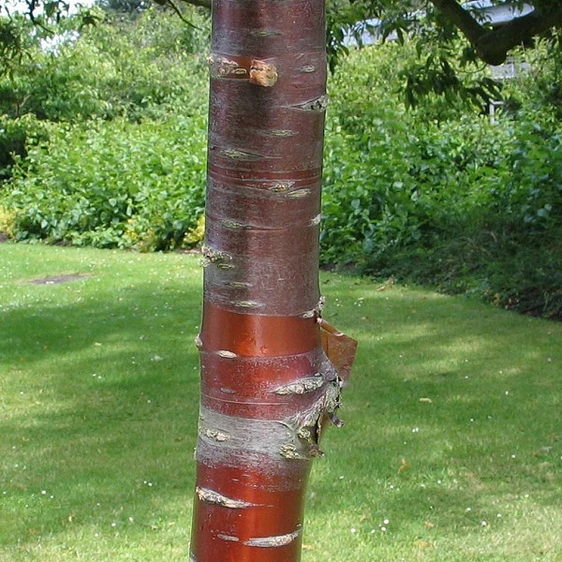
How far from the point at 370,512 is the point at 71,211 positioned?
42.7 ft

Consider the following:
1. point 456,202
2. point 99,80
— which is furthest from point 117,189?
point 99,80

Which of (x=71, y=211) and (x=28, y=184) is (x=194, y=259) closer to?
(x=71, y=211)

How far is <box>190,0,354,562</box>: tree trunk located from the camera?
1708mm

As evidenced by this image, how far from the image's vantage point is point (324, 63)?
179 cm

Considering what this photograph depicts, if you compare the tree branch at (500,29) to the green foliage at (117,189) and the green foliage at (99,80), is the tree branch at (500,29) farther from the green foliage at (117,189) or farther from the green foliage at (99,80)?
the green foliage at (99,80)

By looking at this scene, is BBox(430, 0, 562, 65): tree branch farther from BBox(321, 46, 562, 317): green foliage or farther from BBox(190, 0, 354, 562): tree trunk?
BBox(190, 0, 354, 562): tree trunk

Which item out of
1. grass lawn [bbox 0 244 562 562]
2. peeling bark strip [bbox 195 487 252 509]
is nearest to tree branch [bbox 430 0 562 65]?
grass lawn [bbox 0 244 562 562]

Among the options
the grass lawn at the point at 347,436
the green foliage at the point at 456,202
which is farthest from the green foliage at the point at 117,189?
the grass lawn at the point at 347,436

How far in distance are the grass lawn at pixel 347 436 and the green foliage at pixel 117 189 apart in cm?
495

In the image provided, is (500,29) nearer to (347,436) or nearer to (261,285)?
(347,436)

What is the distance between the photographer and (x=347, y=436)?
20.8ft

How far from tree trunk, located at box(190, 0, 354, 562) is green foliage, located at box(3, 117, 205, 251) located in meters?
13.9

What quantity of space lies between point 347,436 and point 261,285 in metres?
4.70

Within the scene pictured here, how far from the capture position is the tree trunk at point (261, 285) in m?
1.71
